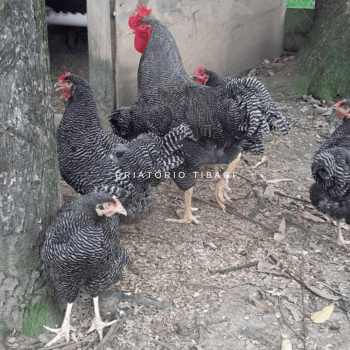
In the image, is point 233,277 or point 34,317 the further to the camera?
point 233,277

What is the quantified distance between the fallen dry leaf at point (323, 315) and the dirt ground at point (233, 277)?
0.13 ft

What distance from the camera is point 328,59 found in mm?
7914

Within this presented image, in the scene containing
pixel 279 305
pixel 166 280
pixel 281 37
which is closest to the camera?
pixel 279 305

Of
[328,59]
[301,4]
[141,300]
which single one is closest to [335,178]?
[141,300]

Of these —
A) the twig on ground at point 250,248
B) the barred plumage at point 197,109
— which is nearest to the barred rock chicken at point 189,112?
the barred plumage at point 197,109

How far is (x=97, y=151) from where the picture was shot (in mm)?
4188

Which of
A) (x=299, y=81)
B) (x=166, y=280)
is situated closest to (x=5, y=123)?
(x=166, y=280)

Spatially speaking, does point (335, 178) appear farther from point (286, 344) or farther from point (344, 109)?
point (286, 344)

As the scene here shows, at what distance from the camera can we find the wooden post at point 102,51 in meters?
5.90

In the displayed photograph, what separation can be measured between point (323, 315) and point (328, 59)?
18.4 feet

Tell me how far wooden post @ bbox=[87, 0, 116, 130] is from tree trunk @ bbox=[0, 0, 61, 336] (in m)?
3.04

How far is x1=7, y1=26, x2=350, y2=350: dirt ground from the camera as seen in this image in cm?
338

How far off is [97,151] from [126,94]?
2.41m

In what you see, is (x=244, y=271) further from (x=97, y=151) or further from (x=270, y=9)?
(x=270, y=9)
